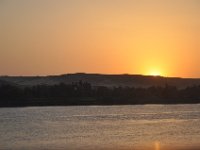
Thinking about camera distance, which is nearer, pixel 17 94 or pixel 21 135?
pixel 21 135

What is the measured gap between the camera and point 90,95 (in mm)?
145625

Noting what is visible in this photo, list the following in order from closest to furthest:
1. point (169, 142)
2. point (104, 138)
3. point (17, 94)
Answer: point (169, 142), point (104, 138), point (17, 94)

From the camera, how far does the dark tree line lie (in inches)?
5157

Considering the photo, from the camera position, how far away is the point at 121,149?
104 ft

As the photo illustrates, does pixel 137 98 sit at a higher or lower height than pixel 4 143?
higher

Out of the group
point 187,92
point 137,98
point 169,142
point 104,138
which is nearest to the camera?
point 169,142

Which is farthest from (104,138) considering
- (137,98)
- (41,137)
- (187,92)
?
(187,92)

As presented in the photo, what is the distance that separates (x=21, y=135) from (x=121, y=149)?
13.5 m

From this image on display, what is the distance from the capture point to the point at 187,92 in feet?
497

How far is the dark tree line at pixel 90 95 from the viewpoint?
13100 centimetres

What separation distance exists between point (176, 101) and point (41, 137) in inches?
4060

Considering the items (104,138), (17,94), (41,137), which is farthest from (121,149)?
(17,94)

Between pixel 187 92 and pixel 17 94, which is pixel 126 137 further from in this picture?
pixel 187 92

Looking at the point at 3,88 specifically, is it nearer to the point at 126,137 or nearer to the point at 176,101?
the point at 176,101
